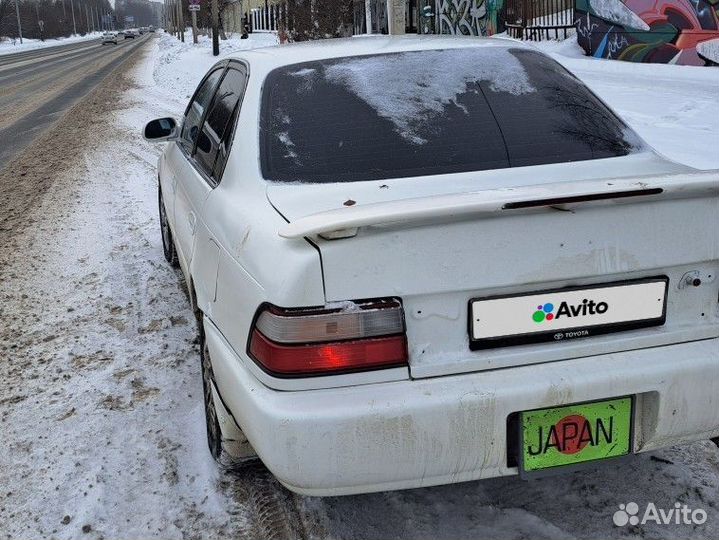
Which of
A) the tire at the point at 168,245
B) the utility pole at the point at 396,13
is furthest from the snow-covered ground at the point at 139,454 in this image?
the utility pole at the point at 396,13

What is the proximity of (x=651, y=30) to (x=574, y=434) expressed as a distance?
13.5 m

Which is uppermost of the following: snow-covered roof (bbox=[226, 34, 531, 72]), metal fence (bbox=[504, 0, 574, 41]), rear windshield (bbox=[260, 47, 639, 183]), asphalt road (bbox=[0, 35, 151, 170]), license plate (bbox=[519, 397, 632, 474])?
metal fence (bbox=[504, 0, 574, 41])

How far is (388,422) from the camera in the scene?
2.11 m

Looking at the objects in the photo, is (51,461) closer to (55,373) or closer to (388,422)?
(55,373)

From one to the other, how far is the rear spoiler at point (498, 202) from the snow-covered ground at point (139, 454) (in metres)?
1.04

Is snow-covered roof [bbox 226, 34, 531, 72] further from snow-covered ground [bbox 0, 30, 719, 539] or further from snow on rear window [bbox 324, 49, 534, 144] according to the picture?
snow-covered ground [bbox 0, 30, 719, 539]

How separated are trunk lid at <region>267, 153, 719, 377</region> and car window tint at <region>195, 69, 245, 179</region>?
3.72ft

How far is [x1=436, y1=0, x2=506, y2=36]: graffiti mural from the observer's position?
2044 cm

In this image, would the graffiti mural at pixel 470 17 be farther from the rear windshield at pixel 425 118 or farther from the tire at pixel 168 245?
the rear windshield at pixel 425 118

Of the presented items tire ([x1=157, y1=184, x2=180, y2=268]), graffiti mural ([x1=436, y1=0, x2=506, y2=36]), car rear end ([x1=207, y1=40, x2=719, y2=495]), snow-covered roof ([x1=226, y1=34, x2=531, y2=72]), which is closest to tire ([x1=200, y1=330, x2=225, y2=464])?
car rear end ([x1=207, y1=40, x2=719, y2=495])

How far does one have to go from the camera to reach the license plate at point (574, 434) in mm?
2217

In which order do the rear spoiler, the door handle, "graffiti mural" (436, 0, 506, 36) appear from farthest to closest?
"graffiti mural" (436, 0, 506, 36) < the door handle < the rear spoiler

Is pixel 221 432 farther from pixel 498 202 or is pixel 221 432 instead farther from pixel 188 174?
pixel 188 174

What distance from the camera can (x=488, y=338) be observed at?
86.7 inches
